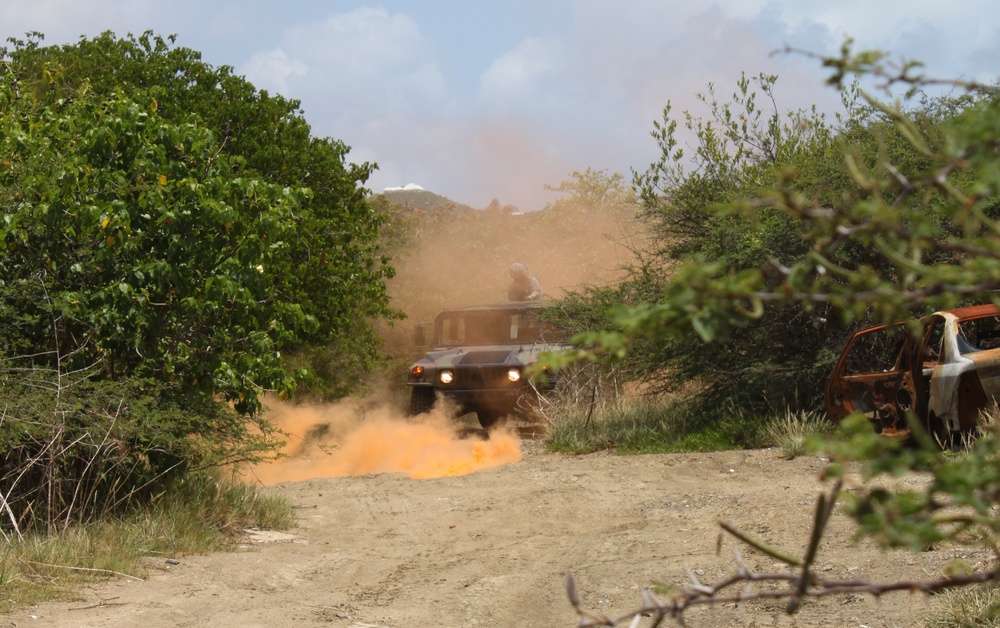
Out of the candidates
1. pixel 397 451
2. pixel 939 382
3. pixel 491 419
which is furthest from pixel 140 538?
pixel 491 419

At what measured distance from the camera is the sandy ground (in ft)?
19.2

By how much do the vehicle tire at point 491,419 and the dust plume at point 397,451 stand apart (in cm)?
27

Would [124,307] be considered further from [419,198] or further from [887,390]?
[419,198]

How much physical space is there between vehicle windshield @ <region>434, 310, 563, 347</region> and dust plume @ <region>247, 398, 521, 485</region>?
4.43ft

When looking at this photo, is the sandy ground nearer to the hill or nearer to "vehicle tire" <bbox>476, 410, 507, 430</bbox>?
"vehicle tire" <bbox>476, 410, 507, 430</bbox>

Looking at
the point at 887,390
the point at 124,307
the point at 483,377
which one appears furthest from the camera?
the point at 483,377

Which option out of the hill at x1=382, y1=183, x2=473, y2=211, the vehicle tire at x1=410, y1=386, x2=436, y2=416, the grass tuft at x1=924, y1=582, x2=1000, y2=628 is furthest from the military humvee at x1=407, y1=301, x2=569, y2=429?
the hill at x1=382, y1=183, x2=473, y2=211

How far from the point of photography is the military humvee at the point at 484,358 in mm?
14938

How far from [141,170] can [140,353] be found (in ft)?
4.14

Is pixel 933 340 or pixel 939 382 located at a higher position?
pixel 933 340

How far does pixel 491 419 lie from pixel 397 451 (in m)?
1.82

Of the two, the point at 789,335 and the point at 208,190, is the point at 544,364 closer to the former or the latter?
the point at 208,190

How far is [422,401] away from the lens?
1541 centimetres

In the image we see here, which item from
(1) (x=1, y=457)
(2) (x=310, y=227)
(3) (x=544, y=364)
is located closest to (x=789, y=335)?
(2) (x=310, y=227)
